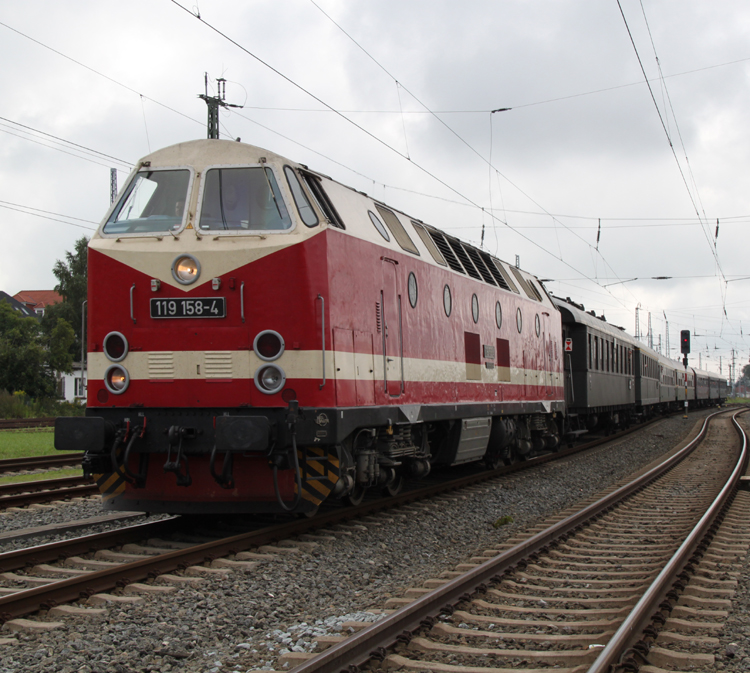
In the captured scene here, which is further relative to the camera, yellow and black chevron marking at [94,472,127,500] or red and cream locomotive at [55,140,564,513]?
yellow and black chevron marking at [94,472,127,500]

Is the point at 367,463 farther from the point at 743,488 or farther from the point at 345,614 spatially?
the point at 743,488

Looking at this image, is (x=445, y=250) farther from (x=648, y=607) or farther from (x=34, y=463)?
(x=34, y=463)

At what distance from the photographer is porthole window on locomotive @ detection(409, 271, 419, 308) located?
9728 mm

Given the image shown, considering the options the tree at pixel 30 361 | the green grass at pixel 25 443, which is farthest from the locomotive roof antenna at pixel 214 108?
the tree at pixel 30 361

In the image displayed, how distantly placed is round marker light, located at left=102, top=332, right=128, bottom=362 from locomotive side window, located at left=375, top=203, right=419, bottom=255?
12.0 feet

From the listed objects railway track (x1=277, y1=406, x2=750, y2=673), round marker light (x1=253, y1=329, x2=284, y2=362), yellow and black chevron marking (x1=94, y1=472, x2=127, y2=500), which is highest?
round marker light (x1=253, y1=329, x2=284, y2=362)

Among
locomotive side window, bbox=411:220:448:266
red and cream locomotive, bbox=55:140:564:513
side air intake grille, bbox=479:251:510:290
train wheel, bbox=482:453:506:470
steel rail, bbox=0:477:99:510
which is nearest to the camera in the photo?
red and cream locomotive, bbox=55:140:564:513

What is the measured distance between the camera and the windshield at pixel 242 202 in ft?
25.1

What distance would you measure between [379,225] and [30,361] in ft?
106

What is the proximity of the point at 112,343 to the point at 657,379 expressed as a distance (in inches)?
1342

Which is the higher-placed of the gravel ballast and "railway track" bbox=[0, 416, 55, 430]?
"railway track" bbox=[0, 416, 55, 430]

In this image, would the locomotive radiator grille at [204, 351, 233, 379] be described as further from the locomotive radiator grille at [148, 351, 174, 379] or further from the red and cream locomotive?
the locomotive radiator grille at [148, 351, 174, 379]

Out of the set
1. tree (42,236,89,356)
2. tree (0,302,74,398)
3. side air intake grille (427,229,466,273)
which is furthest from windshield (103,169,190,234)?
tree (42,236,89,356)

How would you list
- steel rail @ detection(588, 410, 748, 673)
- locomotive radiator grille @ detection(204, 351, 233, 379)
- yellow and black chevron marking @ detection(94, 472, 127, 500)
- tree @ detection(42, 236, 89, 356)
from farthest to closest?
tree @ detection(42, 236, 89, 356) → yellow and black chevron marking @ detection(94, 472, 127, 500) → locomotive radiator grille @ detection(204, 351, 233, 379) → steel rail @ detection(588, 410, 748, 673)
